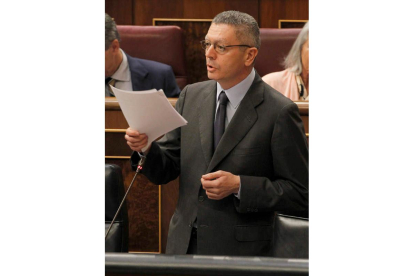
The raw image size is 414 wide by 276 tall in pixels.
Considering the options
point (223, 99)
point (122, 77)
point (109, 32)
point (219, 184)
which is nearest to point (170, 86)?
point (122, 77)

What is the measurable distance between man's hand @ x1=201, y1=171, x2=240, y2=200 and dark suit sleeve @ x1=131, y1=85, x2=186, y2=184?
13 centimetres

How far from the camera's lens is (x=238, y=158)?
3.05ft

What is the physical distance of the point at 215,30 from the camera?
95 cm

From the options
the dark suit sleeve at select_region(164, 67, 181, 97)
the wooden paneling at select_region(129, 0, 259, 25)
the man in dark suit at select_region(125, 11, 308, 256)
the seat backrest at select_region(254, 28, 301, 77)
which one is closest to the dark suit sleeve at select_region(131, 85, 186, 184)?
the man in dark suit at select_region(125, 11, 308, 256)

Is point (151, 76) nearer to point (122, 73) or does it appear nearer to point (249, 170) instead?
point (122, 73)

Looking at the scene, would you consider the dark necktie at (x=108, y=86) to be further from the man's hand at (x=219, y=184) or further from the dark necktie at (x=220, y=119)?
the man's hand at (x=219, y=184)

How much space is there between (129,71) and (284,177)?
1060mm

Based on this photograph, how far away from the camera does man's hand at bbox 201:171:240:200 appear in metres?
0.85

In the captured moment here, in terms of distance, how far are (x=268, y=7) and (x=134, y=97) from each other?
6.49 feet

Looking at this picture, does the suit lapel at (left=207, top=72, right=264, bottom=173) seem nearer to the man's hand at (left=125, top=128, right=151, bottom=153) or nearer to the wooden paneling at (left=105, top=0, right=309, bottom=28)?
the man's hand at (left=125, top=128, right=151, bottom=153)
